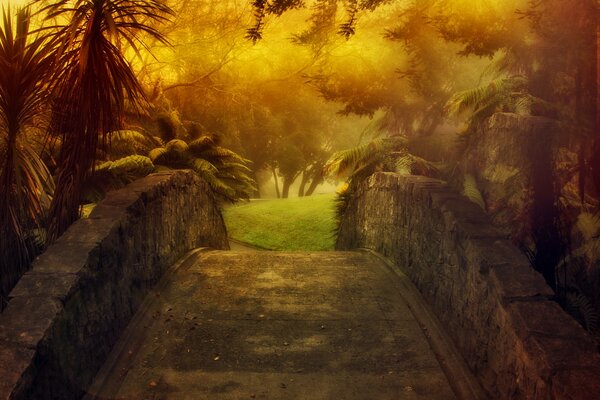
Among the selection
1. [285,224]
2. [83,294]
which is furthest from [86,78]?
[285,224]

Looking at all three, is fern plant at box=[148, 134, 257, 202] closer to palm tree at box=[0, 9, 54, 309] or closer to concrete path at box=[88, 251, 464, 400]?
palm tree at box=[0, 9, 54, 309]

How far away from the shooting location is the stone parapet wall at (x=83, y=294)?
281cm

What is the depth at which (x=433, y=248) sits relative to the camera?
14.3ft

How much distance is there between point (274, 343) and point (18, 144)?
3.12m

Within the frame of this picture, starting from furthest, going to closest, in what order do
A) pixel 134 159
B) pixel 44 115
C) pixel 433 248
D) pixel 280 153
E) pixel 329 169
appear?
pixel 280 153 < pixel 329 169 < pixel 134 159 < pixel 44 115 < pixel 433 248

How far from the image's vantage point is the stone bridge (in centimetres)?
285

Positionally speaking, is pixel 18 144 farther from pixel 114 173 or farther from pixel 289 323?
pixel 114 173

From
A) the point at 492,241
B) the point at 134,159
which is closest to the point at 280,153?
the point at 134,159

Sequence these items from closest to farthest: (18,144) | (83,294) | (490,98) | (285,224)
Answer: (83,294) < (18,144) < (490,98) < (285,224)

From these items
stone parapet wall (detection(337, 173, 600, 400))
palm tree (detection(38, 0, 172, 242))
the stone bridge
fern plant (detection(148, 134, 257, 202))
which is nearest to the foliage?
fern plant (detection(148, 134, 257, 202))

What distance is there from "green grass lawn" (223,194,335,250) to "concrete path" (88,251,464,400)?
7.88m

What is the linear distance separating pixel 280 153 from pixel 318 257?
596 inches

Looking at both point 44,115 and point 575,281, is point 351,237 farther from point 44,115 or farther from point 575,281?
point 44,115

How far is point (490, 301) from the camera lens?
10.6 ft
